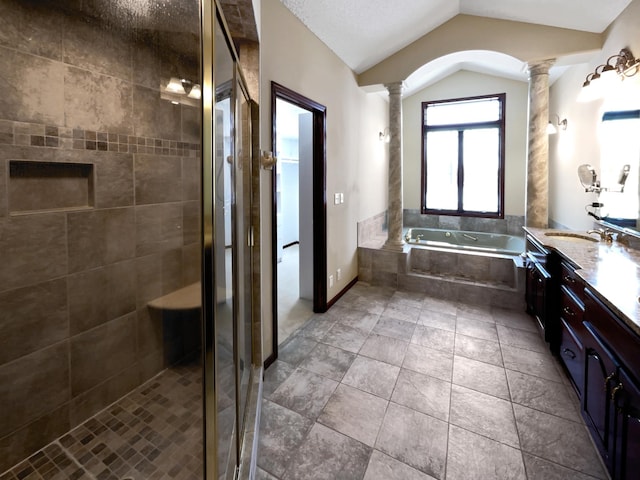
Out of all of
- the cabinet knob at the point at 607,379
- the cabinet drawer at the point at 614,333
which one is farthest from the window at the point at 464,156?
the cabinet knob at the point at 607,379

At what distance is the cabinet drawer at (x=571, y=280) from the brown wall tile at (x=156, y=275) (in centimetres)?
206

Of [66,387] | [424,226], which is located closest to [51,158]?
[66,387]

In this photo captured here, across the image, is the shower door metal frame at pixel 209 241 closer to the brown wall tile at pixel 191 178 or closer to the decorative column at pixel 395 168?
the brown wall tile at pixel 191 178

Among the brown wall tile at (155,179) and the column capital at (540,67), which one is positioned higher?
the column capital at (540,67)

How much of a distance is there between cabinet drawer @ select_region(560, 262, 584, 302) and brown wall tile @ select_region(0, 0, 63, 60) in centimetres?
275

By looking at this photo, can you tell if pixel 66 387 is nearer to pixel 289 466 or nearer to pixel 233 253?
pixel 233 253

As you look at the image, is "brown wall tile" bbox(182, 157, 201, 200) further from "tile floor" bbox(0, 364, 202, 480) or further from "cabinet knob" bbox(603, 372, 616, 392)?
"cabinet knob" bbox(603, 372, 616, 392)

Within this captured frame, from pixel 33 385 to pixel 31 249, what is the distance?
1.98 ft

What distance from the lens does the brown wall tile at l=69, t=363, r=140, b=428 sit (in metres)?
1.49

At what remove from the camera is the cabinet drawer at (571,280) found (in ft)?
5.63

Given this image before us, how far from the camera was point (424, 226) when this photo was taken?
18.6 ft

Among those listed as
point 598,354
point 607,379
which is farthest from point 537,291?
point 607,379

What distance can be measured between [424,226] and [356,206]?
2.17 metres

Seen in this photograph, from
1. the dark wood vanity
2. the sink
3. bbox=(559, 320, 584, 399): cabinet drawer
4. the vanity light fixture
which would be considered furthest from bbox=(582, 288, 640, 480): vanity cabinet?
the vanity light fixture
